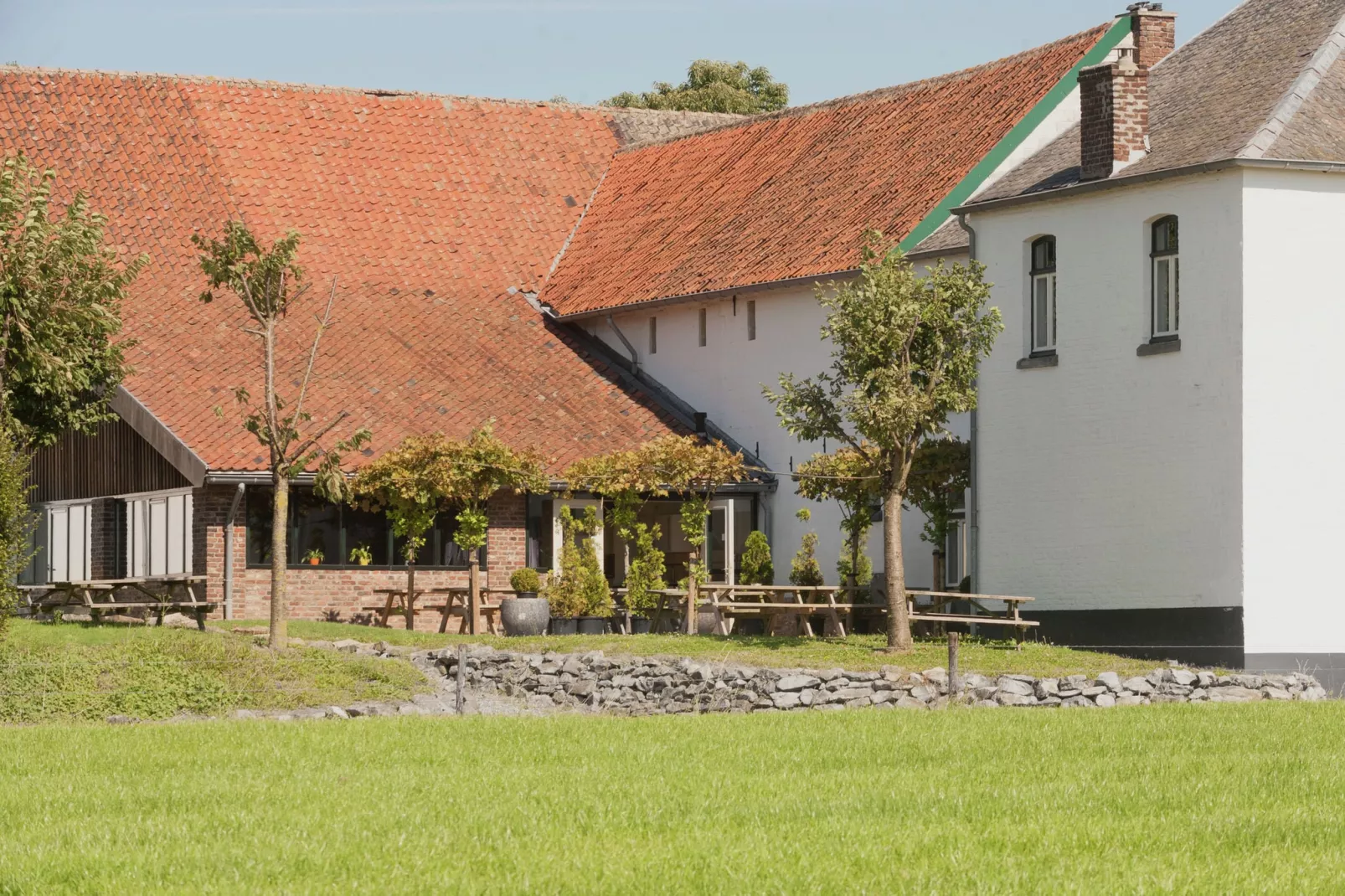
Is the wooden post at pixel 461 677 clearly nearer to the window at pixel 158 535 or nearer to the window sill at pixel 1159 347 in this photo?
the window sill at pixel 1159 347

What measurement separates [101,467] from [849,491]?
12924 mm

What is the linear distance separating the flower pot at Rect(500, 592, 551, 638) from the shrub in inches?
154

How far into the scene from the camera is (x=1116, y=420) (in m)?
27.2

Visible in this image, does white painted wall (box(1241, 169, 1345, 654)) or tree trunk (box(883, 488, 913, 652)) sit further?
tree trunk (box(883, 488, 913, 652))

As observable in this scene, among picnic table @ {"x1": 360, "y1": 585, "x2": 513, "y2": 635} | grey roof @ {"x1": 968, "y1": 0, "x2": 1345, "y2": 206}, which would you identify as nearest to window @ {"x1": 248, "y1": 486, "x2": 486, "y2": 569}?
picnic table @ {"x1": 360, "y1": 585, "x2": 513, "y2": 635}

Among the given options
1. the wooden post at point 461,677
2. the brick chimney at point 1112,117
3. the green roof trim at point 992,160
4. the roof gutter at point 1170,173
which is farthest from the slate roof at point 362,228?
the wooden post at point 461,677

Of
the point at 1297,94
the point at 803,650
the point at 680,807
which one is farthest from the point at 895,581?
the point at 680,807

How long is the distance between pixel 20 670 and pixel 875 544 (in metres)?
14.6

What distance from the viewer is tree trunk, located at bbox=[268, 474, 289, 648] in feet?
87.9

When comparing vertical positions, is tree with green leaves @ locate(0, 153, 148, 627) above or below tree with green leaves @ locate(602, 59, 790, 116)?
below

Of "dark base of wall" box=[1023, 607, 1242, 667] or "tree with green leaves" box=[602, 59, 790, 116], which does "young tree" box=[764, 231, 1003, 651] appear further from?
"tree with green leaves" box=[602, 59, 790, 116]

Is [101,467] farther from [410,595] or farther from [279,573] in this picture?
[279,573]

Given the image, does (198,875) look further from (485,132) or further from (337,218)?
(485,132)

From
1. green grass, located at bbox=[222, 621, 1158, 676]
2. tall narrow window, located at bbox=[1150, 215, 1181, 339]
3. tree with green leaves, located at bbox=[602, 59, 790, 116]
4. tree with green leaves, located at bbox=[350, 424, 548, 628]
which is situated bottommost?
green grass, located at bbox=[222, 621, 1158, 676]
